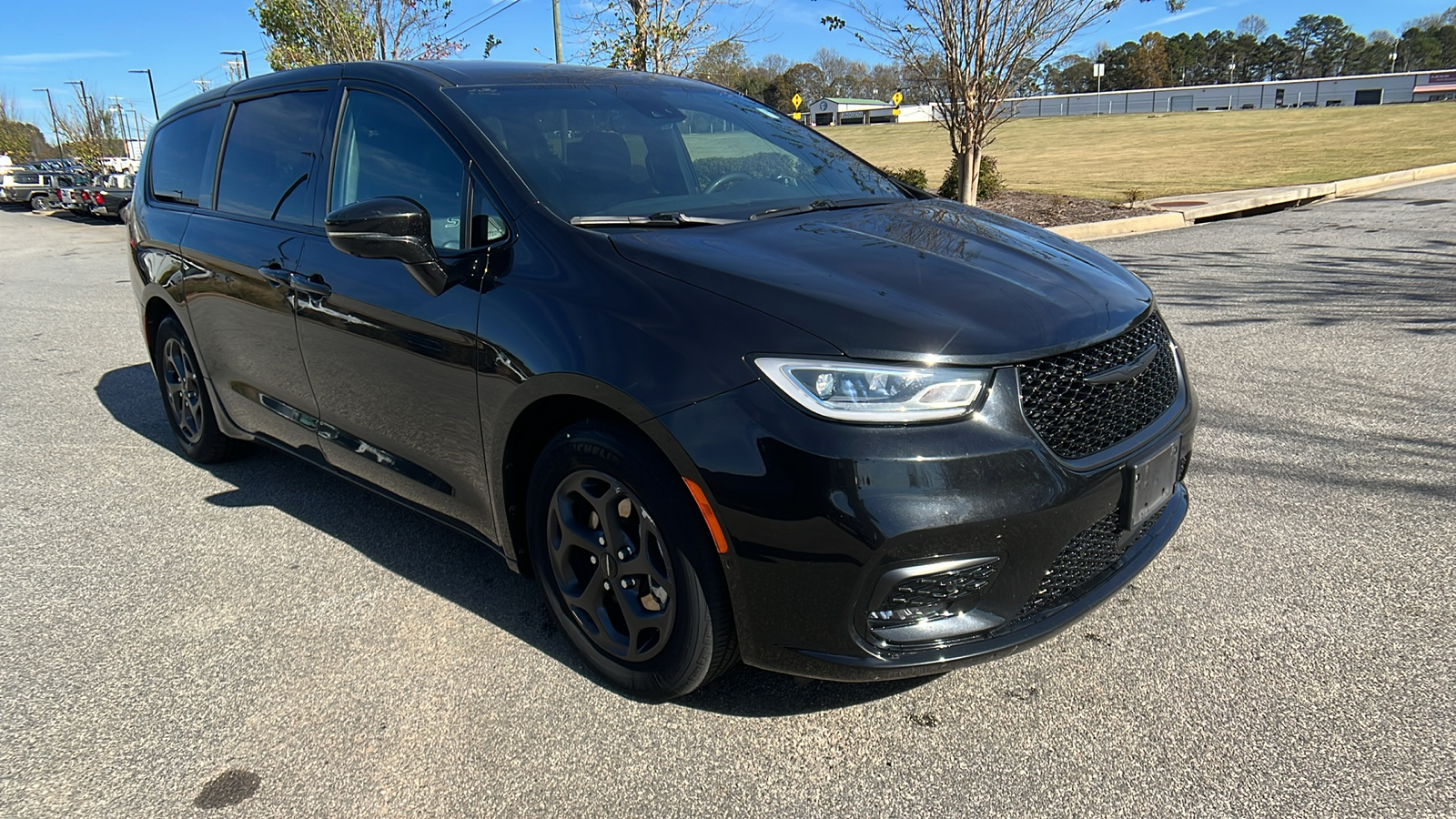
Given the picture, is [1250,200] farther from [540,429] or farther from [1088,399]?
[540,429]

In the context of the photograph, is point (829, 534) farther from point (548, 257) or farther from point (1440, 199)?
point (1440, 199)

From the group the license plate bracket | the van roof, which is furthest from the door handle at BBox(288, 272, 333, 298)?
the license plate bracket

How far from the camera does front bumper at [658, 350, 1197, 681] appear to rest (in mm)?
2035

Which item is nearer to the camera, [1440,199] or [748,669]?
[748,669]

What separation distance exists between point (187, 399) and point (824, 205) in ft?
11.1

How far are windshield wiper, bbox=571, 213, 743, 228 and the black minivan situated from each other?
0.04 ft

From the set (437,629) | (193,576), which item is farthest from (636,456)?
(193,576)

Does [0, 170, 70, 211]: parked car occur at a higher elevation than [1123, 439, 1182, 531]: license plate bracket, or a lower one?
higher

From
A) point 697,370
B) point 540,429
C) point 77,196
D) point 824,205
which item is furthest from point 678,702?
point 77,196

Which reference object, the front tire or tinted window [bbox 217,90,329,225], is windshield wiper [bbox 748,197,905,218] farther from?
tinted window [bbox 217,90,329,225]

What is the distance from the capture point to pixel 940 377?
211cm

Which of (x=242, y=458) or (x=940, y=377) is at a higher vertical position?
(x=940, y=377)

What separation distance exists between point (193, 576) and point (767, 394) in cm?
258

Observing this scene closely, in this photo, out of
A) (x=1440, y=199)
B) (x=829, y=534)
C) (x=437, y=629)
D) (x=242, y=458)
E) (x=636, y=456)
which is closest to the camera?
(x=829, y=534)
